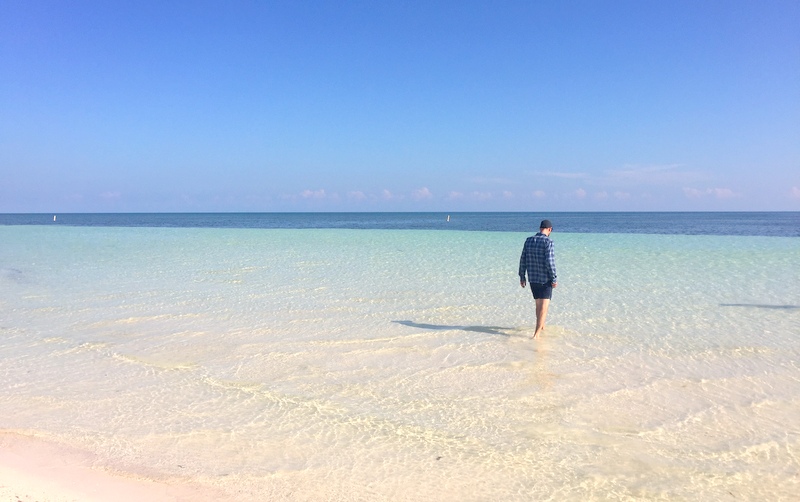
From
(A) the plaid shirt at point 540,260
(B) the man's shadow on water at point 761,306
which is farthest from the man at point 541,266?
(B) the man's shadow on water at point 761,306

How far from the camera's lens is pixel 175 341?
24.2 feet

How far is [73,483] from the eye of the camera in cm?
354

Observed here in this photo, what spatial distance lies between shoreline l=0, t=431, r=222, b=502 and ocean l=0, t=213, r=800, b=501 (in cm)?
11

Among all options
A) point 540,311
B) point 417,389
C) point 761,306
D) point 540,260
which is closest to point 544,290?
point 540,311

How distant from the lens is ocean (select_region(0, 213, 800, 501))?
3783 millimetres

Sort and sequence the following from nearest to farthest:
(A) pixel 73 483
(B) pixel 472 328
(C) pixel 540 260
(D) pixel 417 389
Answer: (A) pixel 73 483 → (D) pixel 417 389 → (C) pixel 540 260 → (B) pixel 472 328

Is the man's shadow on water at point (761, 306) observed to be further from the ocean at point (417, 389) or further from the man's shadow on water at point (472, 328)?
the man's shadow on water at point (472, 328)

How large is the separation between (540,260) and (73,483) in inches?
229

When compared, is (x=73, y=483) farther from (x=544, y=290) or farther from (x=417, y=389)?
(x=544, y=290)

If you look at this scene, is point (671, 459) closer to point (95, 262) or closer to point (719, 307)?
point (719, 307)

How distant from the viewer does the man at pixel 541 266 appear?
24.1 feet

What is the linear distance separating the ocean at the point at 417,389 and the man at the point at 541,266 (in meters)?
0.59

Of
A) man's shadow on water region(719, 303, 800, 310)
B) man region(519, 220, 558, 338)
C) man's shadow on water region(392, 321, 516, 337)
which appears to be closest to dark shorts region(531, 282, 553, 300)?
man region(519, 220, 558, 338)

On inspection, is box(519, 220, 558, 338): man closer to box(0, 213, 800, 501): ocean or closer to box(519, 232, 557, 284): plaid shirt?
box(519, 232, 557, 284): plaid shirt
